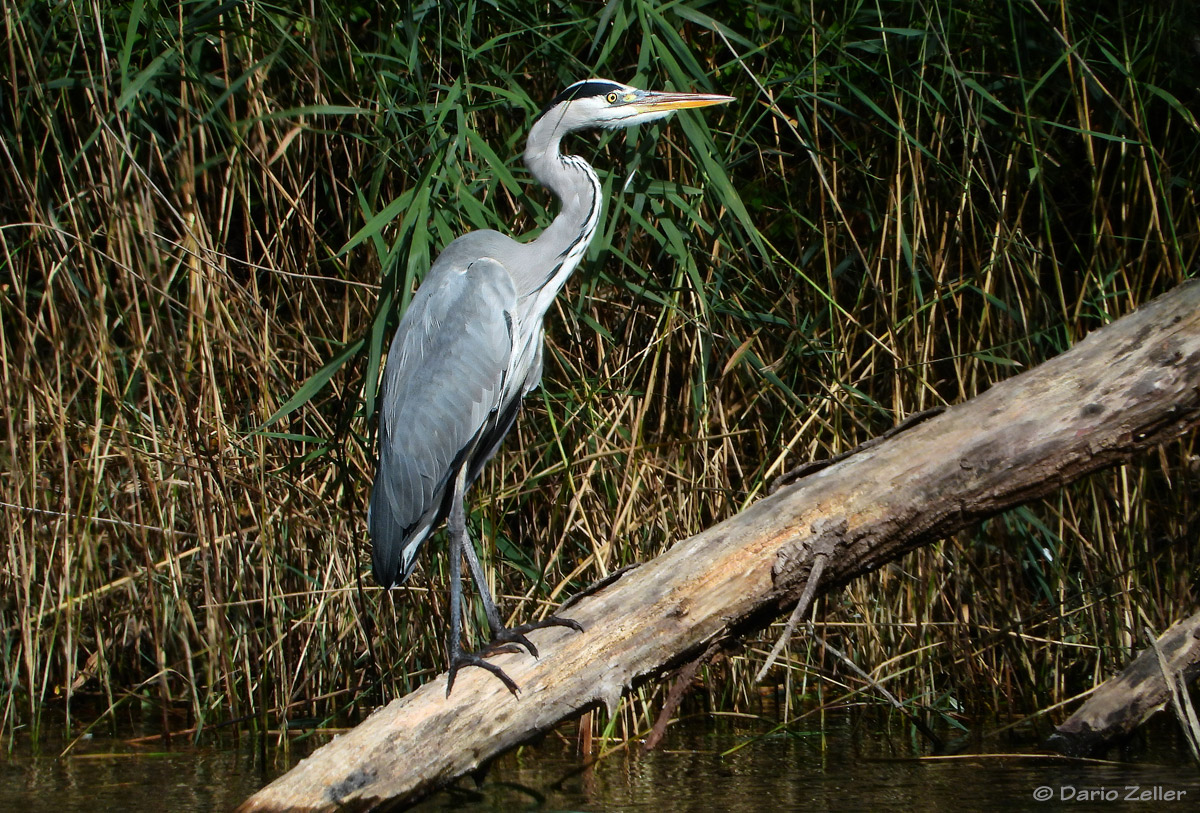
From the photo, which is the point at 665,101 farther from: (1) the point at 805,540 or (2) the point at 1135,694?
(2) the point at 1135,694

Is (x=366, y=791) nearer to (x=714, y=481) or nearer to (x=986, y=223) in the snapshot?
(x=714, y=481)

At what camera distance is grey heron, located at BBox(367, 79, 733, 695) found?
294cm

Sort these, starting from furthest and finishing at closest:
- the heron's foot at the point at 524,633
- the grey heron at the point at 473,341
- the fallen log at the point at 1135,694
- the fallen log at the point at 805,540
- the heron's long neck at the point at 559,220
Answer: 1. the heron's long neck at the point at 559,220
2. the grey heron at the point at 473,341
3. the fallen log at the point at 1135,694
4. the heron's foot at the point at 524,633
5. the fallen log at the point at 805,540

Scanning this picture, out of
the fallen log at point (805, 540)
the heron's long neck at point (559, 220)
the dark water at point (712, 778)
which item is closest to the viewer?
the fallen log at point (805, 540)

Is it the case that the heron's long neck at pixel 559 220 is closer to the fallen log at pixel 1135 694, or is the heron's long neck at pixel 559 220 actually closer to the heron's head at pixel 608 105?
the heron's head at pixel 608 105

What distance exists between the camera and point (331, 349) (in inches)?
138

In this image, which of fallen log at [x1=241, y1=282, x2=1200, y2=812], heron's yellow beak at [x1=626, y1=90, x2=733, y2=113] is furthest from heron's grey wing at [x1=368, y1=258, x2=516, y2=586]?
fallen log at [x1=241, y1=282, x2=1200, y2=812]

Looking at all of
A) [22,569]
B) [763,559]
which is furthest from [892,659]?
[22,569]

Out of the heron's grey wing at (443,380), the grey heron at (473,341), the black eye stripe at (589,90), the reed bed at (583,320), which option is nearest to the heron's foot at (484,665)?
the grey heron at (473,341)

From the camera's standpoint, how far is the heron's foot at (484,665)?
2186 mm

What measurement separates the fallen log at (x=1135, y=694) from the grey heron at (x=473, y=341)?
141cm

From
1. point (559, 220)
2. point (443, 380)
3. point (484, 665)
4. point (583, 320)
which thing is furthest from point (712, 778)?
point (559, 220)

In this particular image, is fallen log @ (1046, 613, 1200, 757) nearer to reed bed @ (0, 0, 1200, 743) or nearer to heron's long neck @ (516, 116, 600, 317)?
reed bed @ (0, 0, 1200, 743)

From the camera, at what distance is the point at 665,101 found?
119 inches
